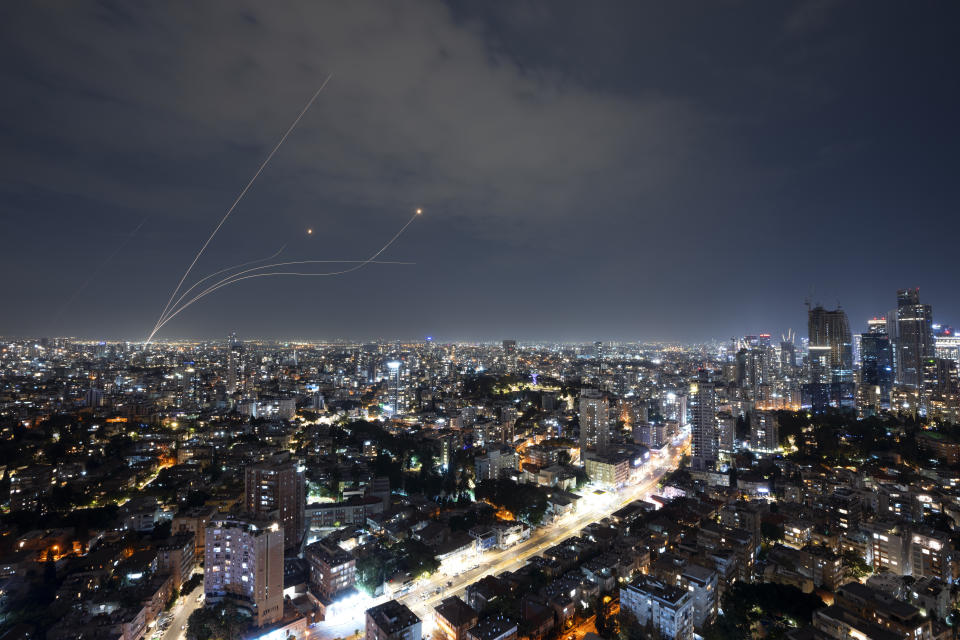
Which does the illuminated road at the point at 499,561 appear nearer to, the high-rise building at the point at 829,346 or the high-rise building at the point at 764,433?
the high-rise building at the point at 764,433

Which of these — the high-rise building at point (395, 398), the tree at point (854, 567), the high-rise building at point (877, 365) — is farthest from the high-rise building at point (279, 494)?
the high-rise building at point (877, 365)

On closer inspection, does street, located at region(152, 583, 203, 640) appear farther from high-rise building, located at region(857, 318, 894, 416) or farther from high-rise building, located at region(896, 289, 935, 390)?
high-rise building, located at region(896, 289, 935, 390)

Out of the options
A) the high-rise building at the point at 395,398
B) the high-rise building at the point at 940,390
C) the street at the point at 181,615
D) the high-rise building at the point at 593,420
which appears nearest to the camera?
the street at the point at 181,615

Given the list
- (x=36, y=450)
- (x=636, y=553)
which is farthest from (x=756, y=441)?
(x=36, y=450)

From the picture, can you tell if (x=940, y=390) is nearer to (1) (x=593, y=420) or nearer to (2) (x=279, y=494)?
(1) (x=593, y=420)

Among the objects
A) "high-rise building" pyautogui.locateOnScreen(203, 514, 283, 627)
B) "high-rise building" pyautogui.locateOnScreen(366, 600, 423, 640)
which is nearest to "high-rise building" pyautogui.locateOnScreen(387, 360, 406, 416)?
"high-rise building" pyautogui.locateOnScreen(203, 514, 283, 627)
